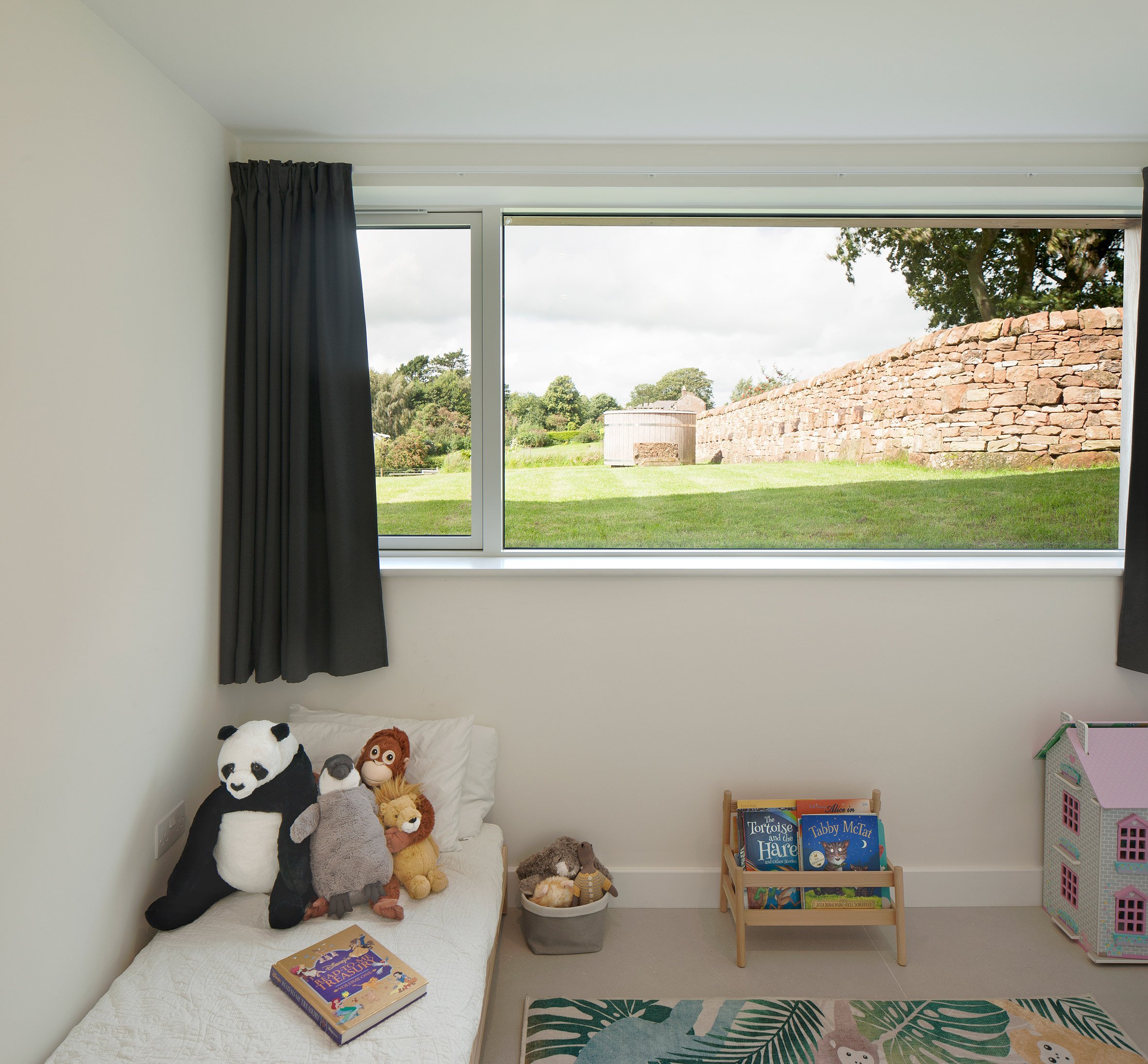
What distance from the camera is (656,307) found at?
2.66 meters

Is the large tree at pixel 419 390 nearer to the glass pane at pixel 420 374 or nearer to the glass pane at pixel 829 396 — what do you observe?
the glass pane at pixel 420 374

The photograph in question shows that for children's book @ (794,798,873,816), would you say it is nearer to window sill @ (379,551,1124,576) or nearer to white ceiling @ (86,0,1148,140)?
window sill @ (379,551,1124,576)

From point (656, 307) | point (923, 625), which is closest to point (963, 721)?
point (923, 625)

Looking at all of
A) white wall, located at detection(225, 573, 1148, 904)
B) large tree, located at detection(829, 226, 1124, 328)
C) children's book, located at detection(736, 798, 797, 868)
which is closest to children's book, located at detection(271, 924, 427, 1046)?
white wall, located at detection(225, 573, 1148, 904)

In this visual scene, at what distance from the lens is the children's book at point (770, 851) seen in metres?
2.19

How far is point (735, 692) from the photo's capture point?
2.41 m

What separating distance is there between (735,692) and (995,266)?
5.94ft

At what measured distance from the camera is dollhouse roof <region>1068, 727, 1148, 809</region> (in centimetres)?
213

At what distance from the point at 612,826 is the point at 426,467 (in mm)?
1384

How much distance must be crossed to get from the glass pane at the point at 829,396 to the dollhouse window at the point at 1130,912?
3.73 feet

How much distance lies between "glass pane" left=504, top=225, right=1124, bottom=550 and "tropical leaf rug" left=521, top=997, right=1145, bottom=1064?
4.59 feet

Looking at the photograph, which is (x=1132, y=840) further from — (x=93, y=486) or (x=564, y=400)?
(x=93, y=486)

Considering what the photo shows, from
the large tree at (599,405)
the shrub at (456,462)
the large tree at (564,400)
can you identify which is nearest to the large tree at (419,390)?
the shrub at (456,462)

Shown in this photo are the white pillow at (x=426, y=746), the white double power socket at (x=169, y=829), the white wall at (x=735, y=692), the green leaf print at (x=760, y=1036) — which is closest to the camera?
the green leaf print at (x=760, y=1036)
